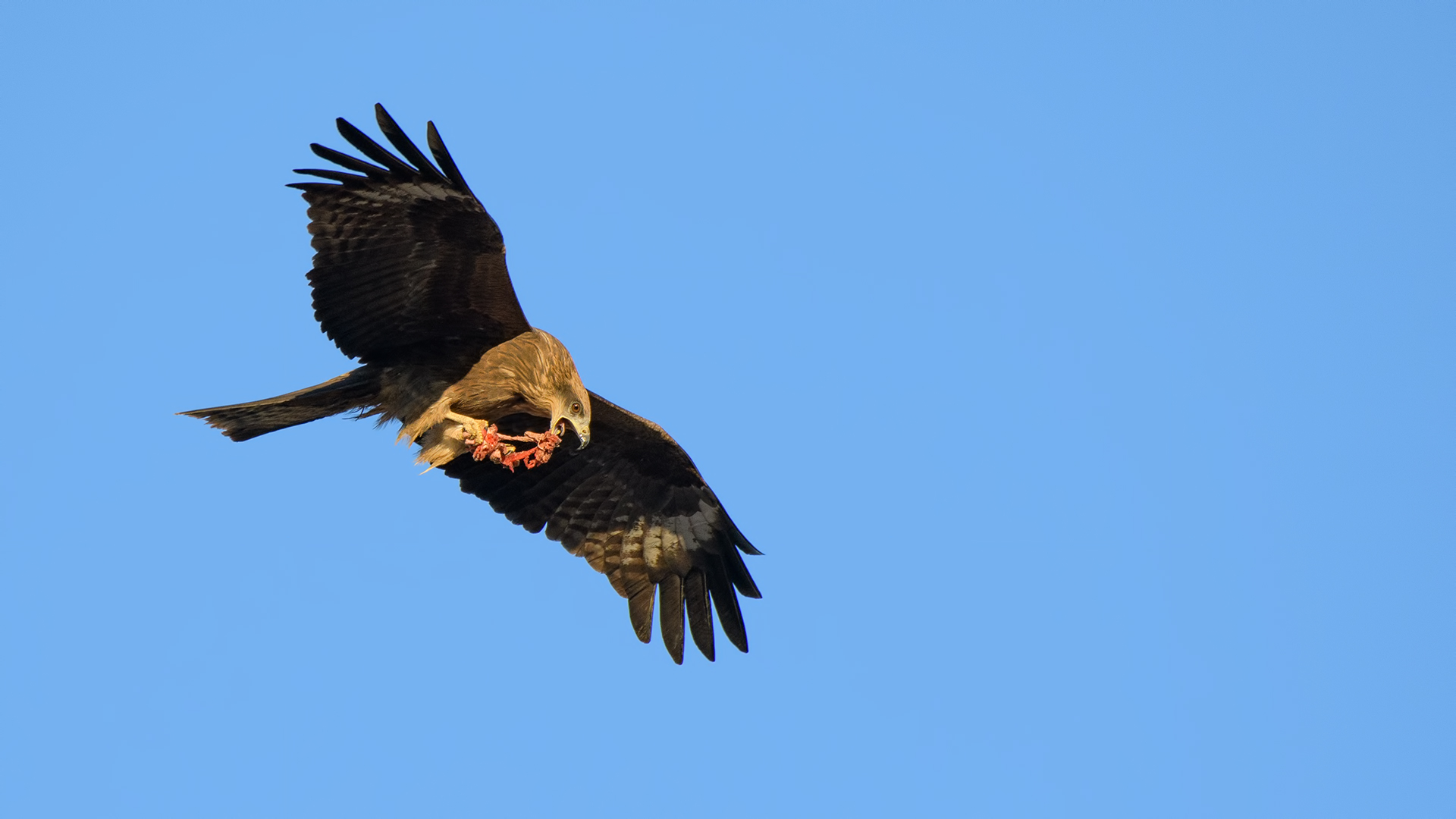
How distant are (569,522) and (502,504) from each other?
1.79 feet

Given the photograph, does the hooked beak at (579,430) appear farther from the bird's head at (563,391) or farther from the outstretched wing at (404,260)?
the outstretched wing at (404,260)

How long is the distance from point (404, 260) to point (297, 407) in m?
1.32

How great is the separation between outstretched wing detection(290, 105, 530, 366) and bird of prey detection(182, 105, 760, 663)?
0.01m

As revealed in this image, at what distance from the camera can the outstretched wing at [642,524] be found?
11.8 m

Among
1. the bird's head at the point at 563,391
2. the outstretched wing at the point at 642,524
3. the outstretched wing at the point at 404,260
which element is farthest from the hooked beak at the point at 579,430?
the outstretched wing at the point at 642,524

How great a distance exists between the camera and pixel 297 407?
10477mm

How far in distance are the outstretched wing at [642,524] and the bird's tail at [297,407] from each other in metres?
1.27

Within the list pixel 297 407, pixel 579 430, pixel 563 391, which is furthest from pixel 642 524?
pixel 297 407

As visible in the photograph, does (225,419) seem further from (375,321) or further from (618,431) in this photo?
(618,431)

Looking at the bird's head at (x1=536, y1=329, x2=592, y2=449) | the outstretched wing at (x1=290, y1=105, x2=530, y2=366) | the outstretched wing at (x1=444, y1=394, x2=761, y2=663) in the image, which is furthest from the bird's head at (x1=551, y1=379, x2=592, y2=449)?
the outstretched wing at (x1=444, y1=394, x2=761, y2=663)

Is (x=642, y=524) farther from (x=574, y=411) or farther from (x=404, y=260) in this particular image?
(x=404, y=260)

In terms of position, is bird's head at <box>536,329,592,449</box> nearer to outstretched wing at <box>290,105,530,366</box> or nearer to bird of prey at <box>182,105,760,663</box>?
bird of prey at <box>182,105,760,663</box>

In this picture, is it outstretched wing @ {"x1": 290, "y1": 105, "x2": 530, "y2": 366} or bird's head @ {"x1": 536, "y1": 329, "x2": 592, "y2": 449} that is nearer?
outstretched wing @ {"x1": 290, "y1": 105, "x2": 530, "y2": 366}

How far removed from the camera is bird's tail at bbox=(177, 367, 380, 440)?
33.8ft
